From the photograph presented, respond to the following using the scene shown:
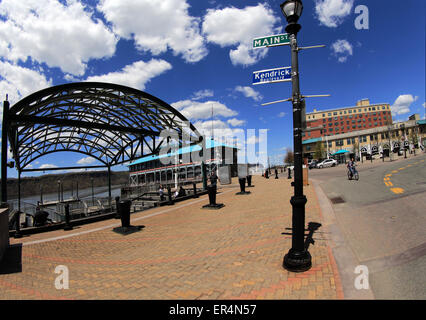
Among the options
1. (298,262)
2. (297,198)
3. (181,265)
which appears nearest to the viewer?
(298,262)

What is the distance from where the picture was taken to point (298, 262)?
3.69m

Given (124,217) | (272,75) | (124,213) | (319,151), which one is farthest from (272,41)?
(319,151)

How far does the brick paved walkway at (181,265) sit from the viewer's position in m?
3.39

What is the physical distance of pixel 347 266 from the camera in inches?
150

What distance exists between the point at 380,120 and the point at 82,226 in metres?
138

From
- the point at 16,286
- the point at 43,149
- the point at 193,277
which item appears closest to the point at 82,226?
the point at 16,286

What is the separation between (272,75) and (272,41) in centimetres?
72

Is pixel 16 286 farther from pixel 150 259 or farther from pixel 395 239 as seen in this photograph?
pixel 395 239

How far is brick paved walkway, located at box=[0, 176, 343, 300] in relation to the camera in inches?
133

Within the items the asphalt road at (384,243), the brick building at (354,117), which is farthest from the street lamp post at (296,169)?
the brick building at (354,117)

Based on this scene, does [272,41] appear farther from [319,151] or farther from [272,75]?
[319,151]

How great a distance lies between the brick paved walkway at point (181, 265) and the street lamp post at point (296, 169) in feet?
0.70
